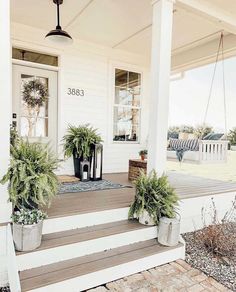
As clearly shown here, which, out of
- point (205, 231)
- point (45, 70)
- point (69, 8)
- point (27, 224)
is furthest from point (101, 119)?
point (27, 224)

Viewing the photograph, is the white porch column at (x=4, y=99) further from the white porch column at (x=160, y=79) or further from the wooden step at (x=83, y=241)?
the white porch column at (x=160, y=79)

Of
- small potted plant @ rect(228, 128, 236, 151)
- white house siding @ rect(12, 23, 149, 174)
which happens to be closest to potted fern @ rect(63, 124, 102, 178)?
white house siding @ rect(12, 23, 149, 174)

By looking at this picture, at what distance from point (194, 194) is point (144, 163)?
1066 mm

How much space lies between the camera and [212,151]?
15.9 ft

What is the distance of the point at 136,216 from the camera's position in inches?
104

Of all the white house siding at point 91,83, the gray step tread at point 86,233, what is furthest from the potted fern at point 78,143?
the gray step tread at point 86,233

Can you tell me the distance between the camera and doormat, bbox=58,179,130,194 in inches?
134

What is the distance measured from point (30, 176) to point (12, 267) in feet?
2.37

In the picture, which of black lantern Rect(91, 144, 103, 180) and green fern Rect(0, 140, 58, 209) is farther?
black lantern Rect(91, 144, 103, 180)

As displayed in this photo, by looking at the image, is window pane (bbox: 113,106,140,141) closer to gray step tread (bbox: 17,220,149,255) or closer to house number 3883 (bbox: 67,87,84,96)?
house number 3883 (bbox: 67,87,84,96)

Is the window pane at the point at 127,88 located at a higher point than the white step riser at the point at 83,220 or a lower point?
higher

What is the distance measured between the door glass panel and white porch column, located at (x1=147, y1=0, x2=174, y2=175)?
2330mm

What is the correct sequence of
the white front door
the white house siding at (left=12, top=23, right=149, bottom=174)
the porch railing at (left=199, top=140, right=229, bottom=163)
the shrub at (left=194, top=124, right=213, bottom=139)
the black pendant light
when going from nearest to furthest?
1. the black pendant light
2. the white front door
3. the white house siding at (left=12, top=23, right=149, bottom=174)
4. the porch railing at (left=199, top=140, right=229, bottom=163)
5. the shrub at (left=194, top=124, right=213, bottom=139)

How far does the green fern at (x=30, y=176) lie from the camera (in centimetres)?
195
